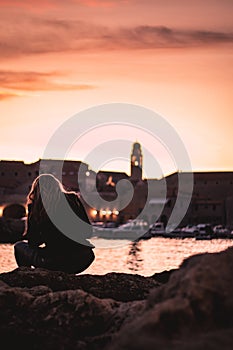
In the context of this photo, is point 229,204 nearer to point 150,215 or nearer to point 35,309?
point 150,215

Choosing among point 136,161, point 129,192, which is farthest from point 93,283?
point 136,161

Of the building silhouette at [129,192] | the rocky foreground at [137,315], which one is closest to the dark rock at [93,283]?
the rocky foreground at [137,315]

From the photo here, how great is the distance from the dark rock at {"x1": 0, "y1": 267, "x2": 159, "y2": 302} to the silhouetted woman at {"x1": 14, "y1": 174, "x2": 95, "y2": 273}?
2.95 ft

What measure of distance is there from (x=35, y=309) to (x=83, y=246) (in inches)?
108

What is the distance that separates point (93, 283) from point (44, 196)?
5.11 feet

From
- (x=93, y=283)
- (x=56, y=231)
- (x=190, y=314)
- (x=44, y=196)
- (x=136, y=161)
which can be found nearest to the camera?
(x=190, y=314)

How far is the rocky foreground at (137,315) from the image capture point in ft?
7.63

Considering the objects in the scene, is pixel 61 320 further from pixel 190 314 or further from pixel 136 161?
pixel 136 161

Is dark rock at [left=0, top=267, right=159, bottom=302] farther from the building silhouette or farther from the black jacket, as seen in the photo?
the building silhouette

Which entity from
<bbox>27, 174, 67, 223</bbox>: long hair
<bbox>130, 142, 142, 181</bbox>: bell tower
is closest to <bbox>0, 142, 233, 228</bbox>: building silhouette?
<bbox>130, 142, 142, 181</bbox>: bell tower

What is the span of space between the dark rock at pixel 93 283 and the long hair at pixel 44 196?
1.01m

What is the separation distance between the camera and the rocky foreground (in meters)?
2.33

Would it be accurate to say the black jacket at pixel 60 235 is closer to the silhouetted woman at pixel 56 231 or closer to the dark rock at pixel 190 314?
the silhouetted woman at pixel 56 231

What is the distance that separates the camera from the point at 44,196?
637 cm
